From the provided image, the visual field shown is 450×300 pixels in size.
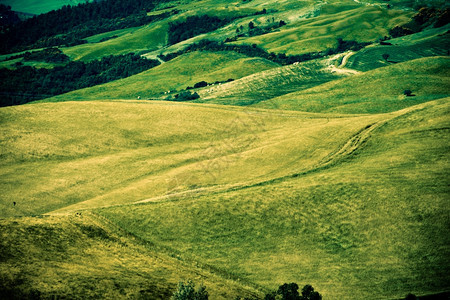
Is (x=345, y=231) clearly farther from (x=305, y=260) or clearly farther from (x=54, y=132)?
(x=54, y=132)

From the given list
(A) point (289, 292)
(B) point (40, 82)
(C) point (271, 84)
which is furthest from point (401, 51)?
(B) point (40, 82)

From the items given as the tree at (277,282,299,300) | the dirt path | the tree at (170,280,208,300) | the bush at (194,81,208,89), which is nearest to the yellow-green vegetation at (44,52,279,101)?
the bush at (194,81,208,89)

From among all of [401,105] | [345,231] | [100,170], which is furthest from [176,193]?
[401,105]

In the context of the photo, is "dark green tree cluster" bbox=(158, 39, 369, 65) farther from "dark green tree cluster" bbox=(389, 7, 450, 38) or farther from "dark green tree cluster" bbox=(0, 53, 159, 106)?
"dark green tree cluster" bbox=(0, 53, 159, 106)

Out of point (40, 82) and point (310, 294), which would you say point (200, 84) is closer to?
point (40, 82)

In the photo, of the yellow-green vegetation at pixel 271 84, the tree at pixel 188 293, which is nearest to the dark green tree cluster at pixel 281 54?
the yellow-green vegetation at pixel 271 84
